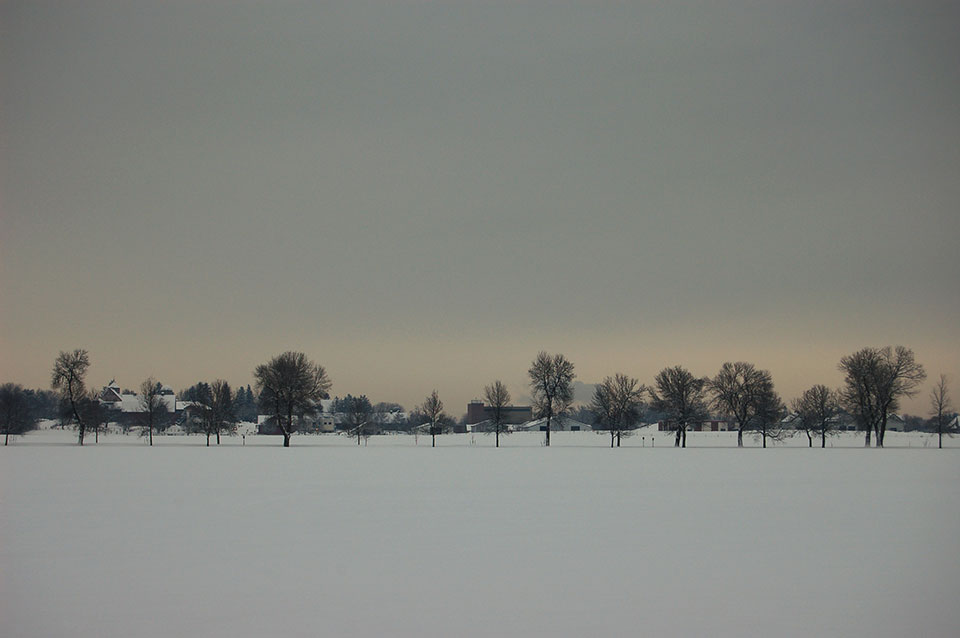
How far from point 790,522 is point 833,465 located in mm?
31609

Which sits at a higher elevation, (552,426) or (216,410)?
(216,410)

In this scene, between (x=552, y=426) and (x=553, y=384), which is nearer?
(x=553, y=384)

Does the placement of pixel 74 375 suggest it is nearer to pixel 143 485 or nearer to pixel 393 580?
pixel 143 485

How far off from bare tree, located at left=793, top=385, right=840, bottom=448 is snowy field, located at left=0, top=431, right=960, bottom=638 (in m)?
68.3

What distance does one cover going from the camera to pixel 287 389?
93500mm

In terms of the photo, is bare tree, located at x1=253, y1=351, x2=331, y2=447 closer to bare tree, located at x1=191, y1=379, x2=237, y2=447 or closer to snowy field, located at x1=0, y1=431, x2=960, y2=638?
bare tree, located at x1=191, y1=379, x2=237, y2=447

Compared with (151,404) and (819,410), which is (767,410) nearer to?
(819,410)

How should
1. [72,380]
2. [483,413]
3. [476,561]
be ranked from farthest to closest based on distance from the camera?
[483,413] < [72,380] < [476,561]

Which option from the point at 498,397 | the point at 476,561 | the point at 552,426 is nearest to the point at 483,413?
the point at 552,426

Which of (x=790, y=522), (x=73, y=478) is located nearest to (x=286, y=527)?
(x=790, y=522)

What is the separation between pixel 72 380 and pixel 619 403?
214 feet

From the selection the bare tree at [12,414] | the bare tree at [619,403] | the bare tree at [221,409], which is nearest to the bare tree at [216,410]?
the bare tree at [221,409]

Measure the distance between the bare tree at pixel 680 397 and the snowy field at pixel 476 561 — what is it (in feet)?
210

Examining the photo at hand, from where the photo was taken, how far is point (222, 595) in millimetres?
13898
